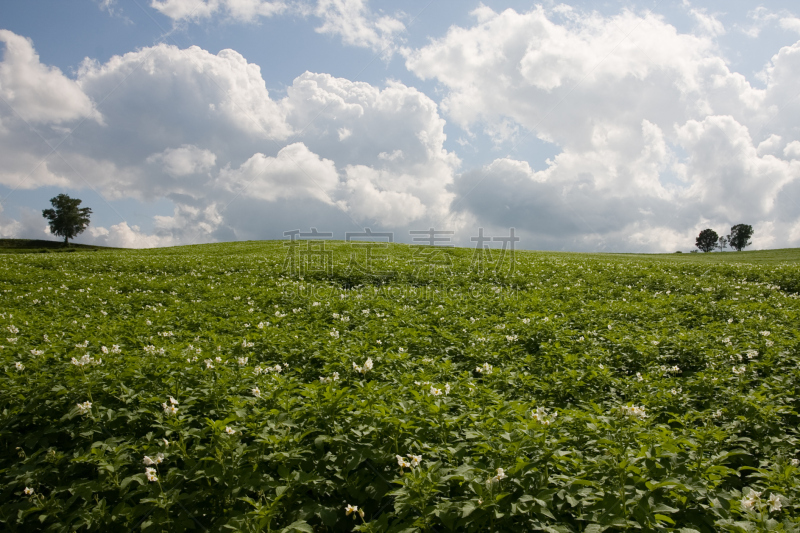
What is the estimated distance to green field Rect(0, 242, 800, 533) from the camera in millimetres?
Result: 3107

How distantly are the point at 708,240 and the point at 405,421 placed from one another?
119m

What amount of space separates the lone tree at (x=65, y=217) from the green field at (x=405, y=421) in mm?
81586

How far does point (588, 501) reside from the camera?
3090 millimetres

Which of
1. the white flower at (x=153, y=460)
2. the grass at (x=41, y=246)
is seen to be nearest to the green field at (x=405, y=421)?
the white flower at (x=153, y=460)

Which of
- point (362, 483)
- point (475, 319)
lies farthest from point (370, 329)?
point (362, 483)

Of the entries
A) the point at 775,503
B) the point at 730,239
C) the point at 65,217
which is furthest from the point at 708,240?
the point at 65,217

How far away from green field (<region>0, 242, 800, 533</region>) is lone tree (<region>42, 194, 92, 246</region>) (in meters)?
81.6

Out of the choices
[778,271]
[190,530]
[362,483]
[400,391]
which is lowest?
[190,530]

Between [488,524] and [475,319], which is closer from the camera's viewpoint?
[488,524]

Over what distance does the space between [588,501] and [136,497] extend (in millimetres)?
4145

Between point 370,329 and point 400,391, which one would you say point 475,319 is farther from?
point 400,391

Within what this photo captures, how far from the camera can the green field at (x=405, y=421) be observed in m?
A: 3.11

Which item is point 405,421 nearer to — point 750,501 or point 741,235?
point 750,501

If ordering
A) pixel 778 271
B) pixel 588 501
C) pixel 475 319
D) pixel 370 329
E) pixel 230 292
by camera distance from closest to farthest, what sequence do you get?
pixel 588 501, pixel 370 329, pixel 475 319, pixel 230 292, pixel 778 271
